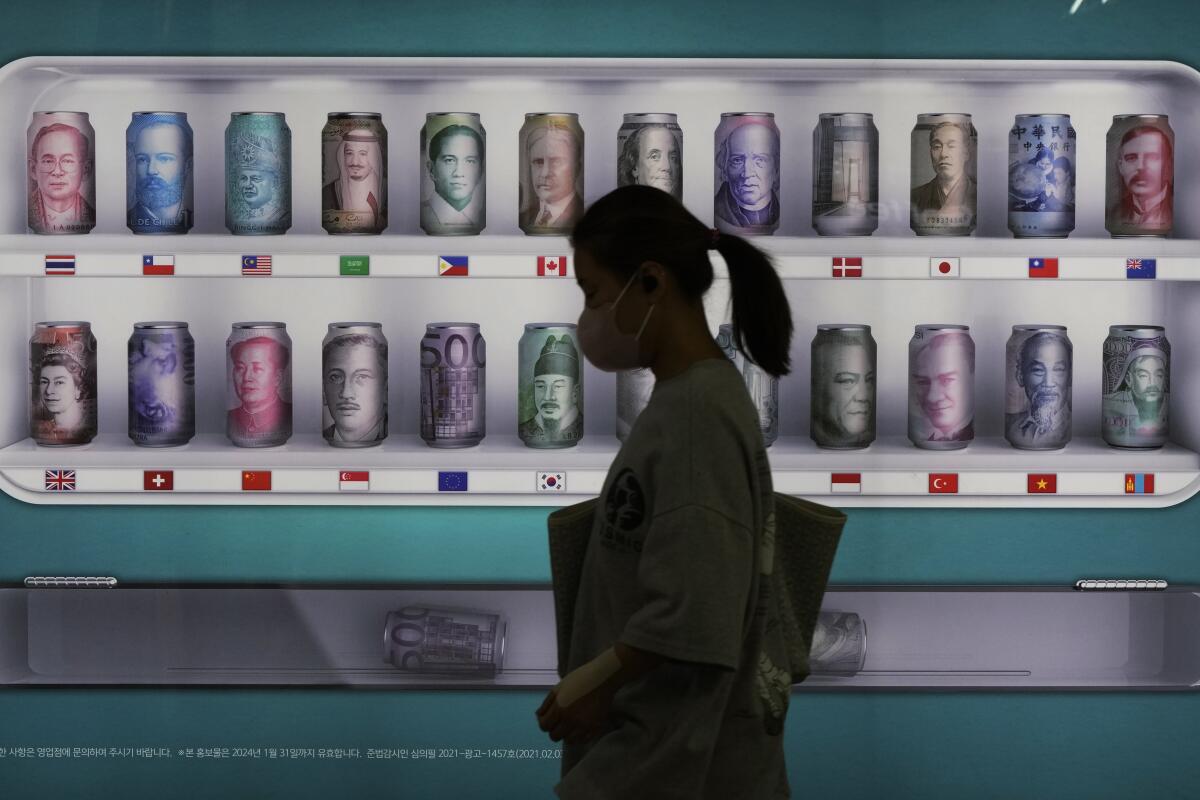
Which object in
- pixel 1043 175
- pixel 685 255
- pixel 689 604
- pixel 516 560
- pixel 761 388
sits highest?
pixel 1043 175

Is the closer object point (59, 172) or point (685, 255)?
point (685, 255)

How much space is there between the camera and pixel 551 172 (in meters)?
2.32

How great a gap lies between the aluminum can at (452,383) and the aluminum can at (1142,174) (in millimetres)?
1177

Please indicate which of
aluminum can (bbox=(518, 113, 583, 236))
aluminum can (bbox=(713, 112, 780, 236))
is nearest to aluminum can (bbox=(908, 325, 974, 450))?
aluminum can (bbox=(713, 112, 780, 236))

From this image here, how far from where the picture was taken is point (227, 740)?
230cm

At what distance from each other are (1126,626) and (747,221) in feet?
3.42

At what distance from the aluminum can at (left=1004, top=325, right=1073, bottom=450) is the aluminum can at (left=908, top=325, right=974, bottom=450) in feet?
0.27

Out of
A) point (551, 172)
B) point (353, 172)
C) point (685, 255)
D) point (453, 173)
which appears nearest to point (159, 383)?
point (353, 172)

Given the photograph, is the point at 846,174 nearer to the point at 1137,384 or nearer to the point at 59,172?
the point at 1137,384

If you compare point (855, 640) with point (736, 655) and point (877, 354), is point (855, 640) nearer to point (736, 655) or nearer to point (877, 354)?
point (877, 354)

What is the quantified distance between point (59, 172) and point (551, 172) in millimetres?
869

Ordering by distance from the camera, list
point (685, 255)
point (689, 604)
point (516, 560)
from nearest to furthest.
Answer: point (689, 604)
point (685, 255)
point (516, 560)

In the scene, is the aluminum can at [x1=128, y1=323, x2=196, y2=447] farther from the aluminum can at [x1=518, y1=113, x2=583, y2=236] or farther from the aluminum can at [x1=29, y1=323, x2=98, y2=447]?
the aluminum can at [x1=518, y1=113, x2=583, y2=236]

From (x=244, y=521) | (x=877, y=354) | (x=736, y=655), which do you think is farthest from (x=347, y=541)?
(x=736, y=655)
